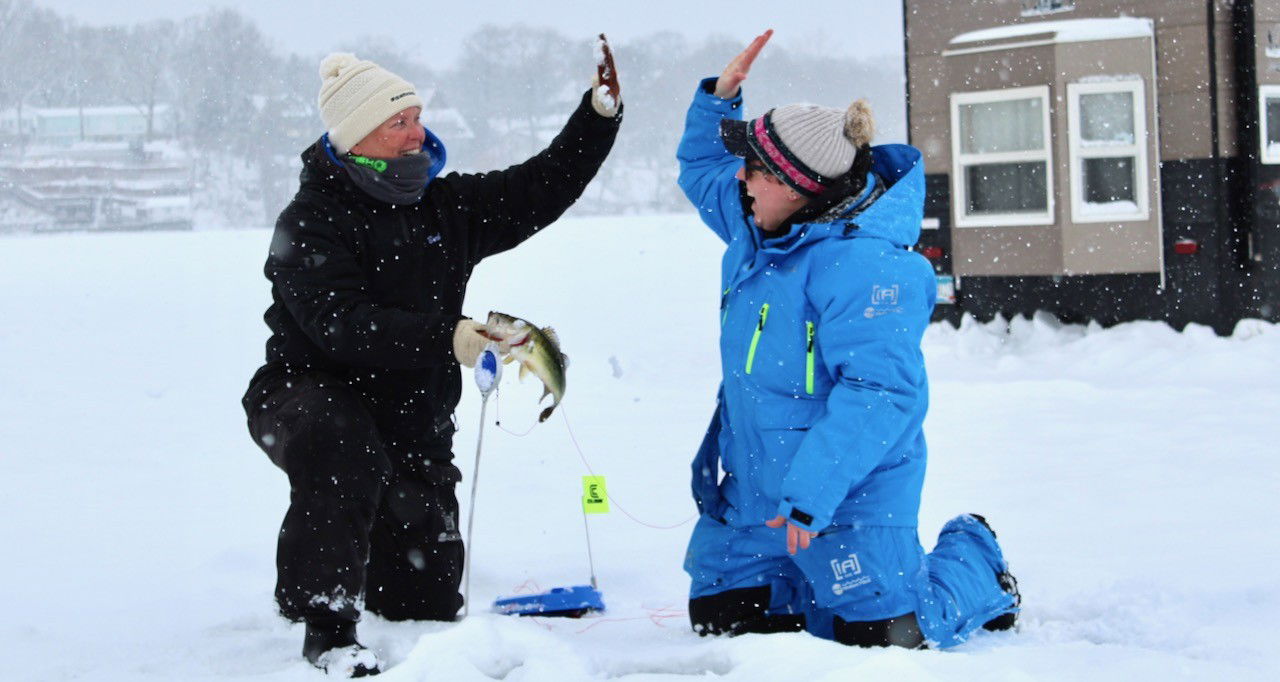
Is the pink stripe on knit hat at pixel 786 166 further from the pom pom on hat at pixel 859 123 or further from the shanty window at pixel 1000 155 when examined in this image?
the shanty window at pixel 1000 155

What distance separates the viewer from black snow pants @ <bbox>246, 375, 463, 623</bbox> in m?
3.30

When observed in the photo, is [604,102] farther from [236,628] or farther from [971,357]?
[971,357]

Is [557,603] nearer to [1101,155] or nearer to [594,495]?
[594,495]

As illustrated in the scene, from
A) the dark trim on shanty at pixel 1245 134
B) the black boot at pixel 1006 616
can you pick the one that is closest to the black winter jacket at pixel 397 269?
the black boot at pixel 1006 616

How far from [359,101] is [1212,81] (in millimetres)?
9907

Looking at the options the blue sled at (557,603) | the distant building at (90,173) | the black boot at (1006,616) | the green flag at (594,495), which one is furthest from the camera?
the distant building at (90,173)

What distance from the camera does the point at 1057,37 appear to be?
39.1 feet

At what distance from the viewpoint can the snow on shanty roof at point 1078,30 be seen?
11.7 metres

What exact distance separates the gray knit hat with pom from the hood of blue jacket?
14 cm

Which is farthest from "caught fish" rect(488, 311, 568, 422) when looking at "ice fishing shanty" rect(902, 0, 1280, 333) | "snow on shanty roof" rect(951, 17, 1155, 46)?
"snow on shanty roof" rect(951, 17, 1155, 46)

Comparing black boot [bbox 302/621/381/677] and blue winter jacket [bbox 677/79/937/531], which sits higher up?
blue winter jacket [bbox 677/79/937/531]

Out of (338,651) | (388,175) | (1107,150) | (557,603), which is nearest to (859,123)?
(388,175)

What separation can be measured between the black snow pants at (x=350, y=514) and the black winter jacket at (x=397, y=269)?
0.39ft

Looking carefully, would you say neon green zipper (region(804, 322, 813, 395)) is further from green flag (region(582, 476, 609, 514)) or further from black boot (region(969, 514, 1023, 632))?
green flag (region(582, 476, 609, 514))
